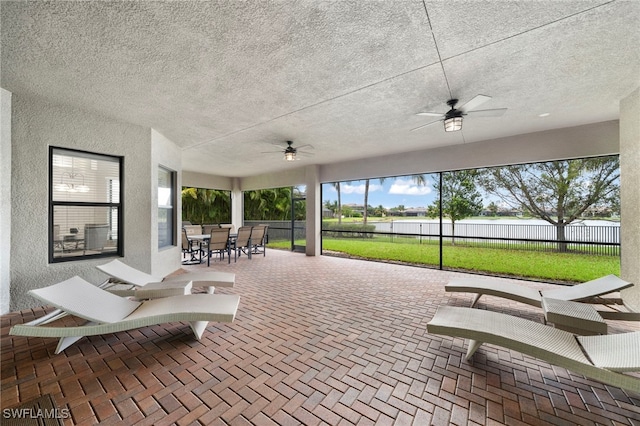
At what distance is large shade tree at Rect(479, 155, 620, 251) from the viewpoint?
20.2 ft

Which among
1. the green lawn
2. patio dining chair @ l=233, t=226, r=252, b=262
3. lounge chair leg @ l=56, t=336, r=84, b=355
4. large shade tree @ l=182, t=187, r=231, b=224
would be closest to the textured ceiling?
lounge chair leg @ l=56, t=336, r=84, b=355

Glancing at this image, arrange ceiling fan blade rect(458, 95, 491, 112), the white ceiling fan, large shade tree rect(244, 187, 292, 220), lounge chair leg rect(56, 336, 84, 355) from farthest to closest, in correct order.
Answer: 1. large shade tree rect(244, 187, 292, 220)
2. the white ceiling fan
3. ceiling fan blade rect(458, 95, 491, 112)
4. lounge chair leg rect(56, 336, 84, 355)

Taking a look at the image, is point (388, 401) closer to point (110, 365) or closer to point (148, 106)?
point (110, 365)

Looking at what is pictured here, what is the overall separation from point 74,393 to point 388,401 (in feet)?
7.28

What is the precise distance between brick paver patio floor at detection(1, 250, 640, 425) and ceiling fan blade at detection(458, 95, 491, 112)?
107 inches

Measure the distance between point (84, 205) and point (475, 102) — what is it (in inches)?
225

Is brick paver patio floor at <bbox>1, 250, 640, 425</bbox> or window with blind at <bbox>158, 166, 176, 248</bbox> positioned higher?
window with blind at <bbox>158, 166, 176, 248</bbox>

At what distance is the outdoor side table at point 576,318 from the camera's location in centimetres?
225

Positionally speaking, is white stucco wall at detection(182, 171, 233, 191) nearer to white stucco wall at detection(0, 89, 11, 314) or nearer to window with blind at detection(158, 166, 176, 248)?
window with blind at detection(158, 166, 176, 248)

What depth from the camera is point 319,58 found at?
8.13ft

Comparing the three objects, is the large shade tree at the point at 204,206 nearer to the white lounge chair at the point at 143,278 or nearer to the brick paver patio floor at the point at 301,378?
the white lounge chair at the point at 143,278

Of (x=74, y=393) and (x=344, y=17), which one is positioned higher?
(x=344, y=17)

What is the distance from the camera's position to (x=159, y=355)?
7.47 feet

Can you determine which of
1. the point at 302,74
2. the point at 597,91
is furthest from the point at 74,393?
the point at 597,91
